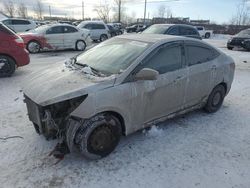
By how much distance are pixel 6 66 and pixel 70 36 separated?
6.79 m

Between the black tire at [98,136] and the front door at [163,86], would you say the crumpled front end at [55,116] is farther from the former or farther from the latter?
the front door at [163,86]

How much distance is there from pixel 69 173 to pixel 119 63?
1.65 m

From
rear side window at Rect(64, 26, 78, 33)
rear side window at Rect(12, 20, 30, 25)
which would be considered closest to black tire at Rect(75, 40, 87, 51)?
rear side window at Rect(64, 26, 78, 33)

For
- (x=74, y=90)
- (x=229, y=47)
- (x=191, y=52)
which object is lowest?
(x=229, y=47)

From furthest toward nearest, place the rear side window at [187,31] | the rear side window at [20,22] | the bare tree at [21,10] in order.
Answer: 1. the bare tree at [21,10]
2. the rear side window at [20,22]
3. the rear side window at [187,31]

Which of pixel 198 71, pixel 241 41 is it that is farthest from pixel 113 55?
pixel 241 41

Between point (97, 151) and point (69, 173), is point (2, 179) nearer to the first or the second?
point (69, 173)

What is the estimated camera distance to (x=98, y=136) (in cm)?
324

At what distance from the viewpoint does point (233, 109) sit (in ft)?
17.4

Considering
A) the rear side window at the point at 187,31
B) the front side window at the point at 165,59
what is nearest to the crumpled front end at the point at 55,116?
the front side window at the point at 165,59

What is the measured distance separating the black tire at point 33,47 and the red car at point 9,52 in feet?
17.4

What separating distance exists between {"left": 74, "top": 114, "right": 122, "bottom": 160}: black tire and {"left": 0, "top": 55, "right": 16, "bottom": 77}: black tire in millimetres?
5158

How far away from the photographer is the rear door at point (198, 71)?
4.19 metres

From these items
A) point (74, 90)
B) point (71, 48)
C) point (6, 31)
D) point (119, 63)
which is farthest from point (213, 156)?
point (71, 48)
